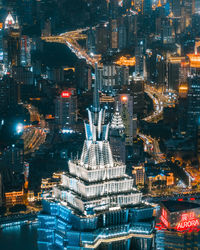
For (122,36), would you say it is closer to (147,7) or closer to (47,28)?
(147,7)

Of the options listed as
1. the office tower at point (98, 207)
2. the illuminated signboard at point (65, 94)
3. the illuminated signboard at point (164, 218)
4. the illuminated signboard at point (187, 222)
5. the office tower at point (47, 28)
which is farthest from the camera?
the office tower at point (47, 28)

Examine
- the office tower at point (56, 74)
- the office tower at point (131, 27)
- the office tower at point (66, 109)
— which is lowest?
the office tower at point (66, 109)

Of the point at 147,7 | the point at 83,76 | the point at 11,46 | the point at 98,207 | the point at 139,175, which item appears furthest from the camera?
the point at 147,7

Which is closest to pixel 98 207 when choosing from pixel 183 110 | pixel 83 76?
pixel 183 110

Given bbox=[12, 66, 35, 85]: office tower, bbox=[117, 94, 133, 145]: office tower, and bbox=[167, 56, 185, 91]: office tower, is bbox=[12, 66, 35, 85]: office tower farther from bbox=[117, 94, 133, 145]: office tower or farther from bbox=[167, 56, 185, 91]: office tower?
bbox=[117, 94, 133, 145]: office tower

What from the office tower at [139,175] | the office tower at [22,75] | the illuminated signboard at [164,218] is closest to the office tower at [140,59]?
the office tower at [22,75]

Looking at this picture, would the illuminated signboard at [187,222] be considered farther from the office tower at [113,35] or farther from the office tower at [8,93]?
the office tower at [113,35]
